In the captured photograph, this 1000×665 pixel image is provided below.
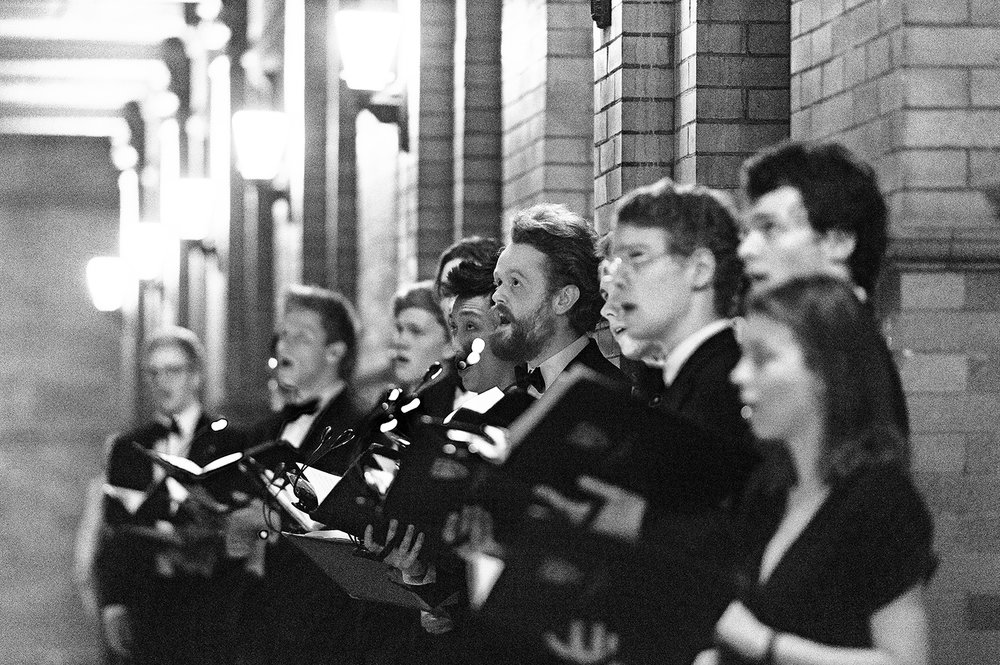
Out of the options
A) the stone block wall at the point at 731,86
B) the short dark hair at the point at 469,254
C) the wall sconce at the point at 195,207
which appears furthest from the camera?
the wall sconce at the point at 195,207

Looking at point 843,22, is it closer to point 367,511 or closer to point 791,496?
point 367,511

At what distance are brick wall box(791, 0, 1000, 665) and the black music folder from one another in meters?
1.33

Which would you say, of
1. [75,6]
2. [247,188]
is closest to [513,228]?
[247,188]

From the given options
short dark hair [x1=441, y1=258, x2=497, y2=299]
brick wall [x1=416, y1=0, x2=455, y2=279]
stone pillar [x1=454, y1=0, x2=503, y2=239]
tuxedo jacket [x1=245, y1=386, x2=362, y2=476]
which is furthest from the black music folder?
brick wall [x1=416, y1=0, x2=455, y2=279]

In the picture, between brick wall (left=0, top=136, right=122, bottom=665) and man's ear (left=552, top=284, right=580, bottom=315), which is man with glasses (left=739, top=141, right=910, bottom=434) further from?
brick wall (left=0, top=136, right=122, bottom=665)

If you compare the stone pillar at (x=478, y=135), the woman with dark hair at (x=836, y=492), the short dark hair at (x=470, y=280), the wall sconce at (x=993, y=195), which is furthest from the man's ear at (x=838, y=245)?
the stone pillar at (x=478, y=135)

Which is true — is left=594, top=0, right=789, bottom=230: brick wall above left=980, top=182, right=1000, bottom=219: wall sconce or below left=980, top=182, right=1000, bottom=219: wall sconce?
above

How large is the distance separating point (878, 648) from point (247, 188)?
15428 mm

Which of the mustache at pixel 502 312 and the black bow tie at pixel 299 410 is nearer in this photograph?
the mustache at pixel 502 312

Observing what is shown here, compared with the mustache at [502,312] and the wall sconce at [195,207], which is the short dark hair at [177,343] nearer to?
the mustache at [502,312]

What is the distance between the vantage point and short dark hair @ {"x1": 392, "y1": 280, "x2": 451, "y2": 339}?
6.38 m

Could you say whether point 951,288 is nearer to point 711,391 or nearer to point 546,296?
point 546,296

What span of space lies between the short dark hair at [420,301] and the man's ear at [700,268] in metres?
2.84

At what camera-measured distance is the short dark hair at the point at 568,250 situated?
15.0 ft
